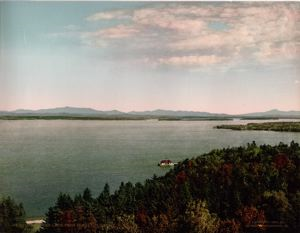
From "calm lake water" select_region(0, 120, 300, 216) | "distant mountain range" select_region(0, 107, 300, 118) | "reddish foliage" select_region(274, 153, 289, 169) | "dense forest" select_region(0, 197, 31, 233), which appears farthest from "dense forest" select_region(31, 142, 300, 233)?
"distant mountain range" select_region(0, 107, 300, 118)

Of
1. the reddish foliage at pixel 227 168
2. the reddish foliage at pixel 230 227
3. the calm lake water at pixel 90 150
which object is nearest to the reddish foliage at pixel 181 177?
the calm lake water at pixel 90 150

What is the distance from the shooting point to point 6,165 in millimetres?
4562

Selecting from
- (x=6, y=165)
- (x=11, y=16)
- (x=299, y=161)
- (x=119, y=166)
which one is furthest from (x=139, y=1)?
(x=299, y=161)

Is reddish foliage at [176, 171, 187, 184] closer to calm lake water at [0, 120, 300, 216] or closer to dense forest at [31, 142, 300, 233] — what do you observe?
dense forest at [31, 142, 300, 233]

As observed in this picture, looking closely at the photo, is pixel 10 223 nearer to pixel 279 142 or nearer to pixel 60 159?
pixel 60 159

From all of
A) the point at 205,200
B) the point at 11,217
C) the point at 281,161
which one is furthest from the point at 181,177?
the point at 11,217

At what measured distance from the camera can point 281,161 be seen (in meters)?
5.07

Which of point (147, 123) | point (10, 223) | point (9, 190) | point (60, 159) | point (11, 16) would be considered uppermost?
point (11, 16)

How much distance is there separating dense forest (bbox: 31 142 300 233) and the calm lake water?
113 mm

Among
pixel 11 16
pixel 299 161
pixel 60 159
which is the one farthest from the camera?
pixel 299 161

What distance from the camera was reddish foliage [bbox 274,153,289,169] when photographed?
5.00 m

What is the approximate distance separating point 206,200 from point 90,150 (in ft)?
4.54

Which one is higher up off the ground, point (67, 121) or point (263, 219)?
point (67, 121)

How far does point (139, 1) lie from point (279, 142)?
2223mm
